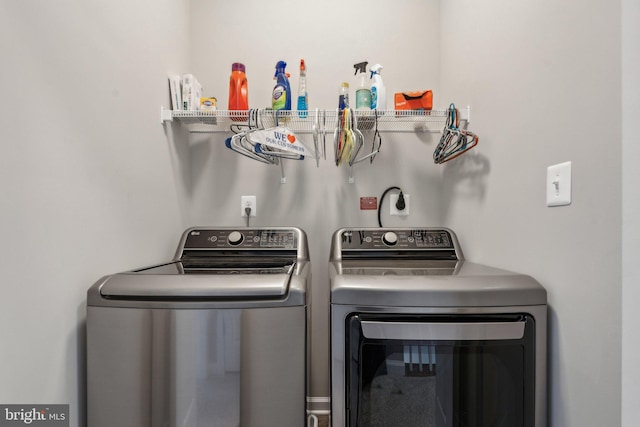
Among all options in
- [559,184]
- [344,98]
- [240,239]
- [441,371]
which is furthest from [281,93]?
[441,371]

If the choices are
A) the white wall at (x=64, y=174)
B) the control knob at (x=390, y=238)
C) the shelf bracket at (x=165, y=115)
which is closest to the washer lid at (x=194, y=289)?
the white wall at (x=64, y=174)

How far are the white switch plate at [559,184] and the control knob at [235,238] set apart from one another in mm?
1176

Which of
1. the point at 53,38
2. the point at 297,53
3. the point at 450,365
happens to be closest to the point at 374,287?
the point at 450,365

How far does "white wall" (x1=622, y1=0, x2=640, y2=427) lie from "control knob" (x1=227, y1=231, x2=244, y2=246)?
4.20 ft

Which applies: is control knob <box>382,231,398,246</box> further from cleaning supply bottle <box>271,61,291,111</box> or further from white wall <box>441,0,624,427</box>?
cleaning supply bottle <box>271,61,291,111</box>

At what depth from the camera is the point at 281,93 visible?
4.74 ft

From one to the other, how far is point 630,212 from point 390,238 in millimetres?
854

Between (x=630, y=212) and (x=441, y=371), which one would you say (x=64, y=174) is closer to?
(x=441, y=371)

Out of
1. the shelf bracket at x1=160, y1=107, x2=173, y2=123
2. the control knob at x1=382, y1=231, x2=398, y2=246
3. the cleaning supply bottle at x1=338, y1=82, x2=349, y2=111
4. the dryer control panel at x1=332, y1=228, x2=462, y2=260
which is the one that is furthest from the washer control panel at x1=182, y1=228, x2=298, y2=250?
the cleaning supply bottle at x1=338, y1=82, x2=349, y2=111

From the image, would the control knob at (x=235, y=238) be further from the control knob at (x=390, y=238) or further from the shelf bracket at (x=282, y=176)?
the control knob at (x=390, y=238)

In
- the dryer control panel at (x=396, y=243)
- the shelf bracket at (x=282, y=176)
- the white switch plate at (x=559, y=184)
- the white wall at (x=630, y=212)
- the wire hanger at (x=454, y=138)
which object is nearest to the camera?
the white wall at (x=630, y=212)

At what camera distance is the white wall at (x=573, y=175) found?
26.1 inches

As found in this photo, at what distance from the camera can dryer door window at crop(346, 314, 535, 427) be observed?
→ 82cm

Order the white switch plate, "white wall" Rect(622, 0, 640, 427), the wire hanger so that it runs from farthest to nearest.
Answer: the wire hanger, the white switch plate, "white wall" Rect(622, 0, 640, 427)
